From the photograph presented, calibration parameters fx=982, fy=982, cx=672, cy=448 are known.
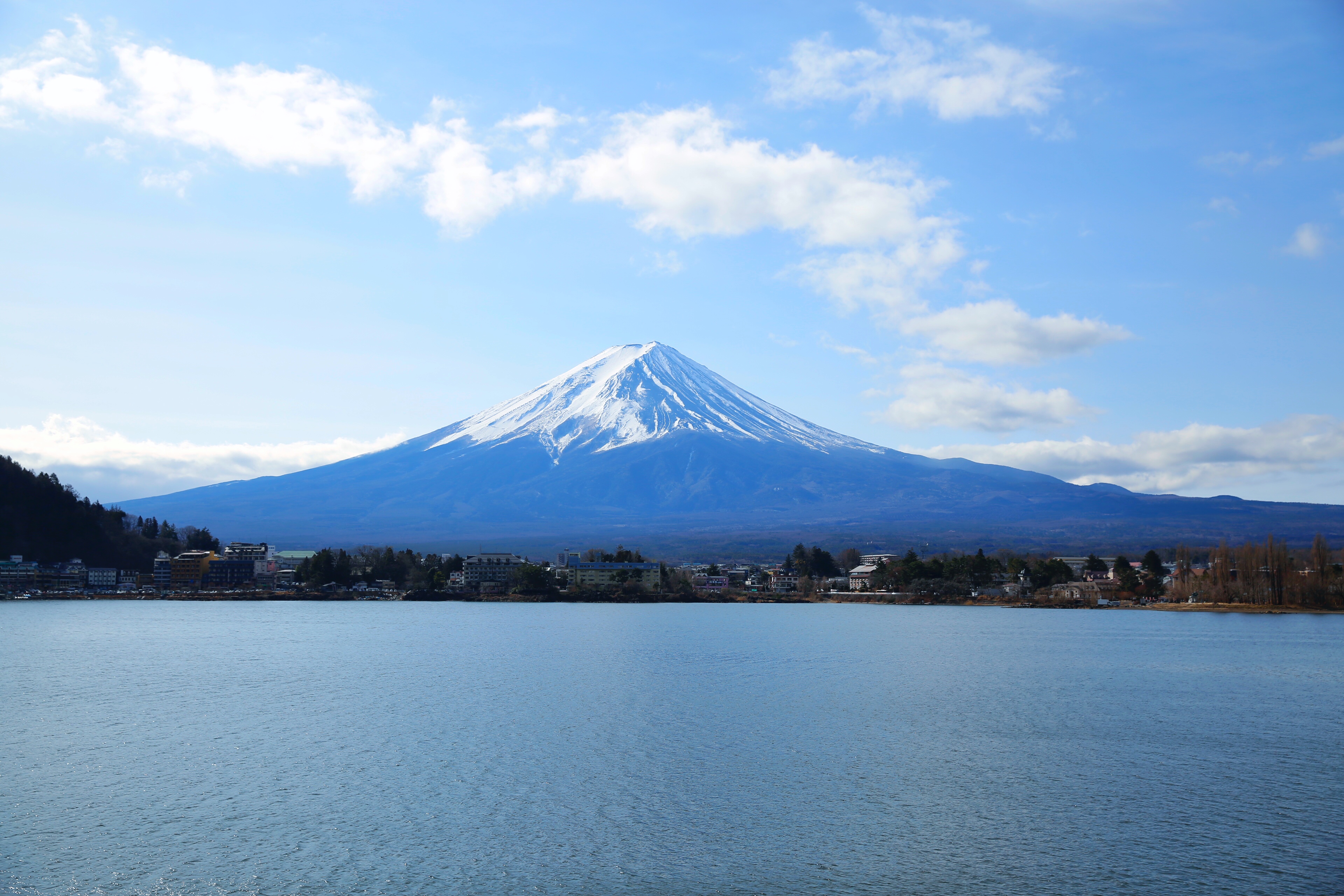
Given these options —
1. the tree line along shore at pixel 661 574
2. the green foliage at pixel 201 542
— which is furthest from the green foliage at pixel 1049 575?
the green foliage at pixel 201 542

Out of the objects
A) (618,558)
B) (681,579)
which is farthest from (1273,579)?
(618,558)

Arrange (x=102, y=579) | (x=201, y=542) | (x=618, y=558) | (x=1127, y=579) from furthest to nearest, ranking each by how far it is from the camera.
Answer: (x=201, y=542) < (x=618, y=558) < (x=102, y=579) < (x=1127, y=579)

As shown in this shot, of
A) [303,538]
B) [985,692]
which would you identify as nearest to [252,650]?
[985,692]

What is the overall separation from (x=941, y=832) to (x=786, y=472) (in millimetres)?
158520

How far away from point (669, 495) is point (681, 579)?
92.8m

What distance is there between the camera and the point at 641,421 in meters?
185

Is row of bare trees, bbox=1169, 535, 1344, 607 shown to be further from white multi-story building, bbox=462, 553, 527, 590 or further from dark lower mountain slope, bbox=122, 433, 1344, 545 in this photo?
dark lower mountain slope, bbox=122, 433, 1344, 545

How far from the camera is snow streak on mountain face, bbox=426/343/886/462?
18200 cm

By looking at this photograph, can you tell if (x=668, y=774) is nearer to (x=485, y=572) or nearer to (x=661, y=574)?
(x=661, y=574)

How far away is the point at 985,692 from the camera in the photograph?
78.4 ft

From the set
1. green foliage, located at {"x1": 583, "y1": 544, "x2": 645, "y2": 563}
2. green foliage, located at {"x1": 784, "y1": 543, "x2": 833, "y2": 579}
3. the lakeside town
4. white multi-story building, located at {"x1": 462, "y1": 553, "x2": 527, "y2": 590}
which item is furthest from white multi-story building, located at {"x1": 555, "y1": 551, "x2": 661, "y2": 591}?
green foliage, located at {"x1": 784, "y1": 543, "x2": 833, "y2": 579}

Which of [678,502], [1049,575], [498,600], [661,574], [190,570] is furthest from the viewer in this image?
[678,502]

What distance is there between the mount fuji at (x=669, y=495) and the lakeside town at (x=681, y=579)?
154 ft

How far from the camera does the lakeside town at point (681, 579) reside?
5869cm
